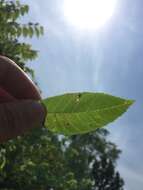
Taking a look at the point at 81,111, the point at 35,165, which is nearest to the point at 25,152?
the point at 35,165

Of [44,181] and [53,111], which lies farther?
[44,181]

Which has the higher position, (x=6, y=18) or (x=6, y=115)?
(x=6, y=18)

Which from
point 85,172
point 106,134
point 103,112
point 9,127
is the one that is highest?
point 106,134

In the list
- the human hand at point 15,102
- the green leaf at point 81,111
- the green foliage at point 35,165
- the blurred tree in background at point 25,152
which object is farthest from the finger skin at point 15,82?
the green foliage at point 35,165

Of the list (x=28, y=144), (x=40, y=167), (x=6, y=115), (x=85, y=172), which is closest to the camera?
(x=6, y=115)

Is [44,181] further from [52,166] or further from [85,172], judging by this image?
[85,172]

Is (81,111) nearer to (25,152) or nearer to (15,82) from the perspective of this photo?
(15,82)

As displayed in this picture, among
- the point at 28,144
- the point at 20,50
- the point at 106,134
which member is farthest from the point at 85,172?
the point at 20,50
